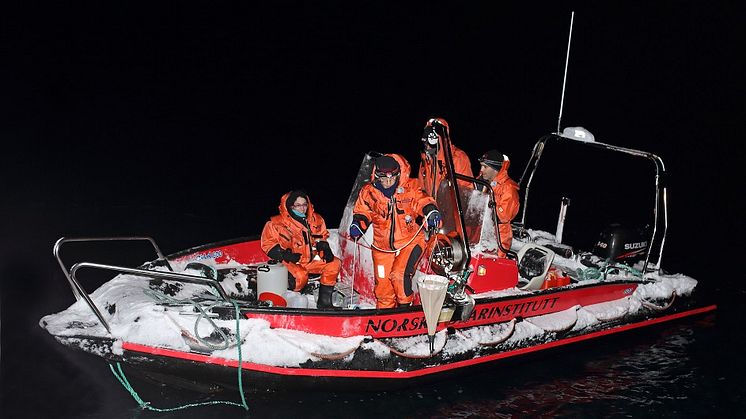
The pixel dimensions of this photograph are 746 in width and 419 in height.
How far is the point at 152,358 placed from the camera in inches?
205

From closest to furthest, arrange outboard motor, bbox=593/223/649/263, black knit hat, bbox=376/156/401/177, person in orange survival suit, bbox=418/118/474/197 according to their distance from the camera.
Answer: black knit hat, bbox=376/156/401/177 < person in orange survival suit, bbox=418/118/474/197 < outboard motor, bbox=593/223/649/263

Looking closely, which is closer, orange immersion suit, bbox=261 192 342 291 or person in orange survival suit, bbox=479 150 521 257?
orange immersion suit, bbox=261 192 342 291

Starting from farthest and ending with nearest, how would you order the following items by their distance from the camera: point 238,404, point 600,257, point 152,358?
point 600,257, point 238,404, point 152,358

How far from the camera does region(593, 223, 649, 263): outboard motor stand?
7.50 metres

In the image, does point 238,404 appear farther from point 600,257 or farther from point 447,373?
point 600,257

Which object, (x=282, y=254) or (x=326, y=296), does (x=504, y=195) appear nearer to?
(x=326, y=296)

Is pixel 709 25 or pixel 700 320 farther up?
pixel 709 25

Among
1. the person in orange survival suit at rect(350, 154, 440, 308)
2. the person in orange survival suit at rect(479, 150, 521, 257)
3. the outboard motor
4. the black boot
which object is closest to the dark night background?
the outboard motor

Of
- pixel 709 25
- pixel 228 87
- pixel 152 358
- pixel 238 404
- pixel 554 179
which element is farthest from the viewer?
pixel 709 25

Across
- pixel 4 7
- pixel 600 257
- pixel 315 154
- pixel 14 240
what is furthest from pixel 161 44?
pixel 600 257

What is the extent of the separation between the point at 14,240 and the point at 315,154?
23.4 ft

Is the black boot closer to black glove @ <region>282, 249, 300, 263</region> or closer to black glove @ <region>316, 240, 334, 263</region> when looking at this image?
black glove @ <region>316, 240, 334, 263</region>

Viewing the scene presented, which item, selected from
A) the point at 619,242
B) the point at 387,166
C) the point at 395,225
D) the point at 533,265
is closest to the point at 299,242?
the point at 395,225

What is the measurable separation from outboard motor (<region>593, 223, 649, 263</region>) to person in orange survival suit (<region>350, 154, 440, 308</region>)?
8.01 ft
